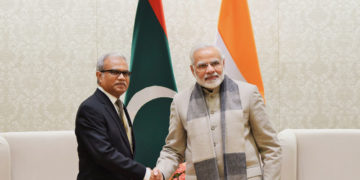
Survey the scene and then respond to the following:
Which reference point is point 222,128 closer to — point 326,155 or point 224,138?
point 224,138

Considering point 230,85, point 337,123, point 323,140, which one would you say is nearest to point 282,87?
point 337,123

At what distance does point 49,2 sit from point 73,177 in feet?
6.78

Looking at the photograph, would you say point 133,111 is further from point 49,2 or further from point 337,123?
point 337,123

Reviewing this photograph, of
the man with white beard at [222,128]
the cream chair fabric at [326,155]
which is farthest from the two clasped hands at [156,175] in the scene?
the cream chair fabric at [326,155]

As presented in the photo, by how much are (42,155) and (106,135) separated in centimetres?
130

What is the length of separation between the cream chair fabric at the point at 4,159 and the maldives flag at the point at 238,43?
7.00 feet

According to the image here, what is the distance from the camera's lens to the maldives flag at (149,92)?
3.55m

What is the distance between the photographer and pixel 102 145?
2285 millimetres

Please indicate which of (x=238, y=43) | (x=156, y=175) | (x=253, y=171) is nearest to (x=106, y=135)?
(x=156, y=175)

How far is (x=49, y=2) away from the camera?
4.23 m

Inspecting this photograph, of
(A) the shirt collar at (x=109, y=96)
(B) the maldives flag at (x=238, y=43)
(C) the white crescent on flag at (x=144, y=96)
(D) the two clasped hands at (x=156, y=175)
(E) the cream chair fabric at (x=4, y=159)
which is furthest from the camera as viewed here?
(B) the maldives flag at (x=238, y=43)

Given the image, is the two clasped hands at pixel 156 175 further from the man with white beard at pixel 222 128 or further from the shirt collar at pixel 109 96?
the shirt collar at pixel 109 96

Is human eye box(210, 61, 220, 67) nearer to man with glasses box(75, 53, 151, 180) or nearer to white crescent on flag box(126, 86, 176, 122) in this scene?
man with glasses box(75, 53, 151, 180)

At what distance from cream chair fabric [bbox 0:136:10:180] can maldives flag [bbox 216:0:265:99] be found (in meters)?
2.13
